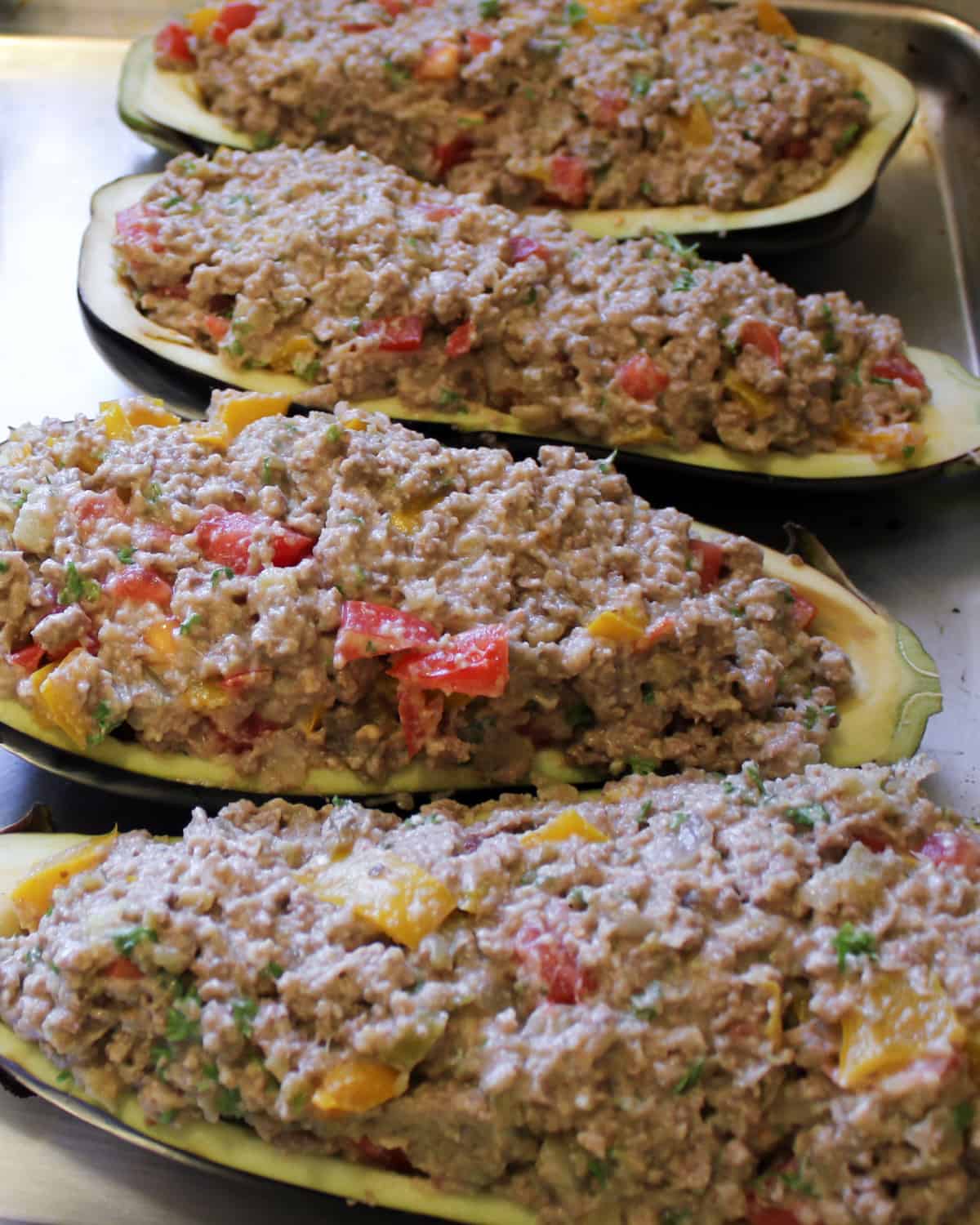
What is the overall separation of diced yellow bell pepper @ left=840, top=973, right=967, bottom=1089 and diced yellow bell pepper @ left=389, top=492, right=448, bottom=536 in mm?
1153

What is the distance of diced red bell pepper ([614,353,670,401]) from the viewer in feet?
8.91

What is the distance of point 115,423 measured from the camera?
250cm

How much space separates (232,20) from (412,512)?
1.91 m

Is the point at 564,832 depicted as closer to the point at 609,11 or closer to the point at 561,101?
the point at 561,101

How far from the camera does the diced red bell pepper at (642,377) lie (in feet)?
8.91

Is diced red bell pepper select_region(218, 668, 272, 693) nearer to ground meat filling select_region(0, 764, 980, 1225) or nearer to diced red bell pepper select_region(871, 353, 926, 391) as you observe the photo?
ground meat filling select_region(0, 764, 980, 1225)

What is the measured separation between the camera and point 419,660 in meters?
2.17

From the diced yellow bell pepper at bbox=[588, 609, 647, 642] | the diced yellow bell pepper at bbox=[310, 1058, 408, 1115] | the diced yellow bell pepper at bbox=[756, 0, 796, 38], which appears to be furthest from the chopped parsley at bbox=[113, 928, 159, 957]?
the diced yellow bell pepper at bbox=[756, 0, 796, 38]

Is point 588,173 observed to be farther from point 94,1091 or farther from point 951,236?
point 94,1091

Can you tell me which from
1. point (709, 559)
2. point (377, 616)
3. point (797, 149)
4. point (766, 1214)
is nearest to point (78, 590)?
point (377, 616)

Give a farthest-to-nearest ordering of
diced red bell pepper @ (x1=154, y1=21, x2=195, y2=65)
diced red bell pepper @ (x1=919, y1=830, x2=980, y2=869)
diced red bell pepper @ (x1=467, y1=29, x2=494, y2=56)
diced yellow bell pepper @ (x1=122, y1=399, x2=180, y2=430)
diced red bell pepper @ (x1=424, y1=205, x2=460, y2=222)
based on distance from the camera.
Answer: diced red bell pepper @ (x1=154, y1=21, x2=195, y2=65) < diced red bell pepper @ (x1=467, y1=29, x2=494, y2=56) < diced red bell pepper @ (x1=424, y1=205, x2=460, y2=222) < diced yellow bell pepper @ (x1=122, y1=399, x2=180, y2=430) < diced red bell pepper @ (x1=919, y1=830, x2=980, y2=869)

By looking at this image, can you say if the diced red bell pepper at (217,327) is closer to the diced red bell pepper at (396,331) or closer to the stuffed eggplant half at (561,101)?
the diced red bell pepper at (396,331)

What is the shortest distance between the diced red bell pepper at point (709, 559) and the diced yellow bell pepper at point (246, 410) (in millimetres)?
921

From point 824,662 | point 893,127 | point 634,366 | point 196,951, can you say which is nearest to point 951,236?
point 893,127
